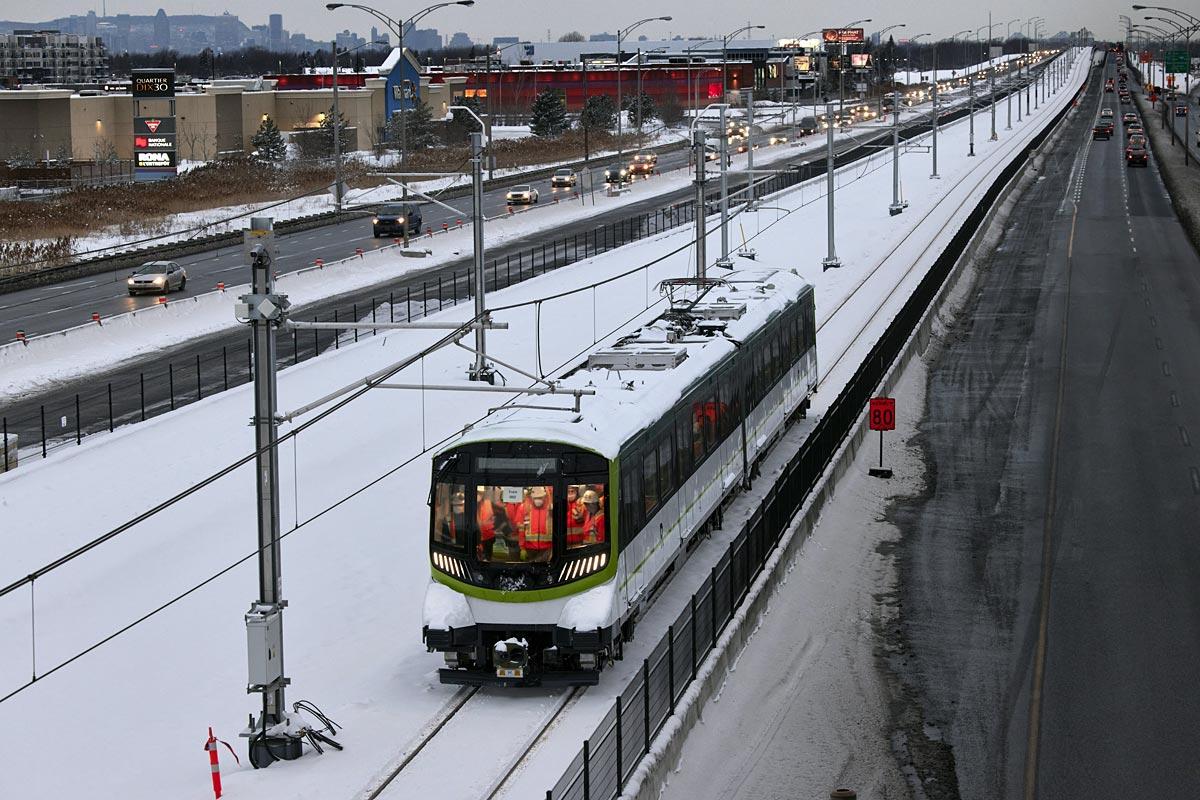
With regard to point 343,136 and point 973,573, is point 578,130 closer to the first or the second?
point 343,136

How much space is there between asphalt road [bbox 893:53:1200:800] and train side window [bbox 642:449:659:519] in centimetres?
384

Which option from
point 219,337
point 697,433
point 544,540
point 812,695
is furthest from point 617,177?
point 544,540

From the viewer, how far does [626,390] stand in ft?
73.7

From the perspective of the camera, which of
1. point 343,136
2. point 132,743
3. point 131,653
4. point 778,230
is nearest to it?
point 132,743

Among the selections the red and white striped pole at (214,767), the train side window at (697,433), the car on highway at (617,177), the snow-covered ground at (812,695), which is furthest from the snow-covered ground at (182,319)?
the red and white striped pole at (214,767)

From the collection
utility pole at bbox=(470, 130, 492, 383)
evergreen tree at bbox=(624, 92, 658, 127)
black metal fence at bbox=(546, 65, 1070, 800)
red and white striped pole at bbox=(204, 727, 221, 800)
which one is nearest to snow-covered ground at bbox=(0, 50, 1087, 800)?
red and white striped pole at bbox=(204, 727, 221, 800)

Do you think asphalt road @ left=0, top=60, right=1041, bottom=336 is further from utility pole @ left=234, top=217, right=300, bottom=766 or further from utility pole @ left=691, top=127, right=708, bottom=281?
utility pole @ left=234, top=217, right=300, bottom=766

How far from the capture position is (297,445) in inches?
1379

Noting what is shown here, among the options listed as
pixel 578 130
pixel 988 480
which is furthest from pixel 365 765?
pixel 578 130

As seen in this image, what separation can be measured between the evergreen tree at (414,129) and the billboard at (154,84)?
32.6 meters

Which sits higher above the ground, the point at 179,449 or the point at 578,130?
the point at 578,130

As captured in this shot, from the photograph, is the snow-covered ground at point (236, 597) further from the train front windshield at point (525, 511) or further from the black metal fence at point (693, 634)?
the train front windshield at point (525, 511)

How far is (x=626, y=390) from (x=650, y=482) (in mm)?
1363

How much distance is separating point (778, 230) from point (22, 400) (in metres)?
42.9
